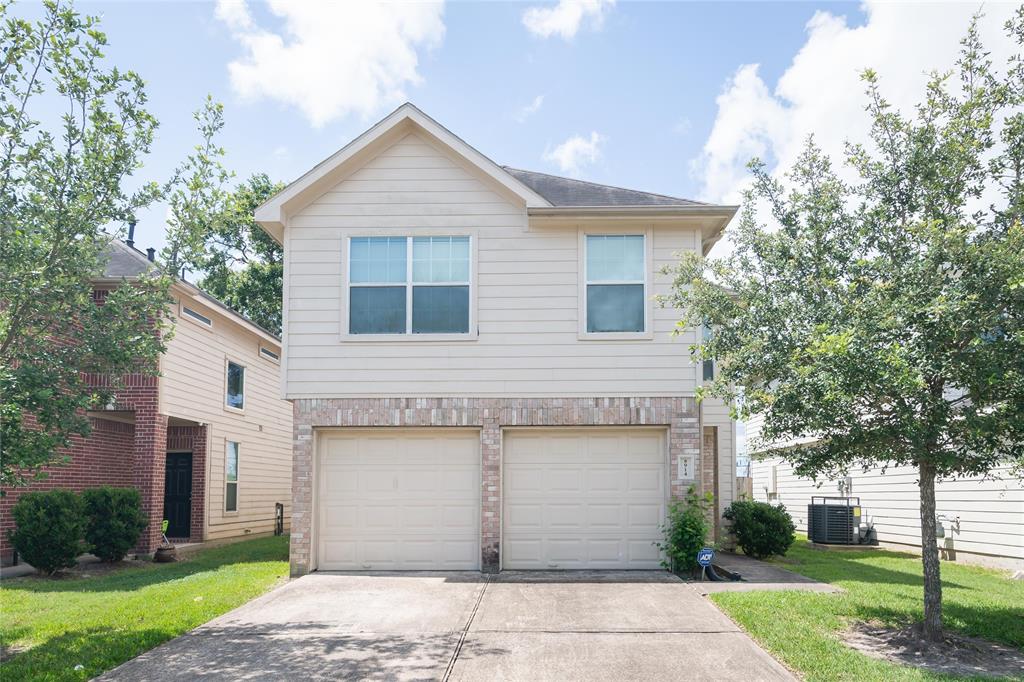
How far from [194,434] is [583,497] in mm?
9761

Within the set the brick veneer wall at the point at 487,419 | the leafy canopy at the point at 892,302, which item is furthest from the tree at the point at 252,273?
the leafy canopy at the point at 892,302

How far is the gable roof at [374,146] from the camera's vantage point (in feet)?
40.9

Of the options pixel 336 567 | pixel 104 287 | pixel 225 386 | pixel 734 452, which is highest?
pixel 104 287

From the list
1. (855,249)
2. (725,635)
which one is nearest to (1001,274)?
(855,249)

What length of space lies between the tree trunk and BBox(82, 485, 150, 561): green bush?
1229 cm

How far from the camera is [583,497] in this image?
40.7 feet

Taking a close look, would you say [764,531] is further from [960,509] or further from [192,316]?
[192,316]

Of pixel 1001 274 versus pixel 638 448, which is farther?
pixel 638 448

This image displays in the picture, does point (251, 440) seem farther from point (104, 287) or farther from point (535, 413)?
point (535, 413)

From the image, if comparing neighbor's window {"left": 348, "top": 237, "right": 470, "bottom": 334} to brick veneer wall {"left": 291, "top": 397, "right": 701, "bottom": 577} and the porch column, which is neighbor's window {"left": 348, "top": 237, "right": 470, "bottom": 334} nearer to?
brick veneer wall {"left": 291, "top": 397, "right": 701, "bottom": 577}

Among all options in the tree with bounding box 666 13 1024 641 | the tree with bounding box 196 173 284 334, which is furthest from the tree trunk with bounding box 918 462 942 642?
the tree with bounding box 196 173 284 334

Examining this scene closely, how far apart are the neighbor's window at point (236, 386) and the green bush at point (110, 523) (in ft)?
16.4

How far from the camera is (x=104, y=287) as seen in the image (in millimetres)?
14688

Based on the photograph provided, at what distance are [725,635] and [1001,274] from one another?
4.24 metres
